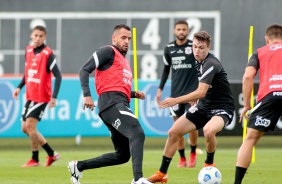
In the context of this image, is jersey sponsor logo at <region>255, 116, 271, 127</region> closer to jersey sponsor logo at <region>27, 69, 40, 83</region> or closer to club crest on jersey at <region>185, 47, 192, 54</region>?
club crest on jersey at <region>185, 47, 192, 54</region>

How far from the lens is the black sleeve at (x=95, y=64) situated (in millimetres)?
10836

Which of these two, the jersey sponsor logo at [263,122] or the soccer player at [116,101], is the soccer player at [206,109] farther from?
the jersey sponsor logo at [263,122]

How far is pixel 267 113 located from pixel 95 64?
225cm

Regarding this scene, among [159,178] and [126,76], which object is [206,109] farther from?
[126,76]

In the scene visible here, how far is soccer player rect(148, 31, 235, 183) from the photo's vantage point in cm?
1196

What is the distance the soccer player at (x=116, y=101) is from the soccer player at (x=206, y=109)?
96cm

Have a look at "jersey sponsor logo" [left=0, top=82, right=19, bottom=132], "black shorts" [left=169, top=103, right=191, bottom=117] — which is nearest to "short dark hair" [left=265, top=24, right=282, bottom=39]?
"black shorts" [left=169, top=103, right=191, bottom=117]

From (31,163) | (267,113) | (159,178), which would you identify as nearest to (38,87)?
(31,163)

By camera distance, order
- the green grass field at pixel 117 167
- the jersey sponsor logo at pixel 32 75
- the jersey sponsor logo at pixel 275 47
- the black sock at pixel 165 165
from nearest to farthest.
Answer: the jersey sponsor logo at pixel 275 47, the black sock at pixel 165 165, the green grass field at pixel 117 167, the jersey sponsor logo at pixel 32 75

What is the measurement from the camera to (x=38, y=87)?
15.6 meters

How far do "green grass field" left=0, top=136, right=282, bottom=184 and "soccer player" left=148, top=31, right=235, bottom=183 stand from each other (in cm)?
46

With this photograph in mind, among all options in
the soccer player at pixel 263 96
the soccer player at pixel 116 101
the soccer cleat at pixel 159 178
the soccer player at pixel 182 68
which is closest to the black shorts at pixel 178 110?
the soccer player at pixel 182 68

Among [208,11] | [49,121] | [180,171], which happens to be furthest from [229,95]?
[208,11]

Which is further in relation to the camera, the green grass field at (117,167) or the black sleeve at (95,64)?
the green grass field at (117,167)
